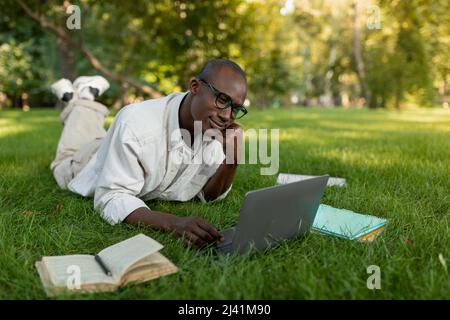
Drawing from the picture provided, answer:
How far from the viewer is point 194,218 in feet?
7.29

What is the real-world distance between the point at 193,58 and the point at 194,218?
9382mm

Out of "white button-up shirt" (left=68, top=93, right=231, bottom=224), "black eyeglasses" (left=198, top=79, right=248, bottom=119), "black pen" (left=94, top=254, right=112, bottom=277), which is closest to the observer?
"black pen" (left=94, top=254, right=112, bottom=277)

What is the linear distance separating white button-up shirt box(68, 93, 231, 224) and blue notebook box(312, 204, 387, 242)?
0.84 metres

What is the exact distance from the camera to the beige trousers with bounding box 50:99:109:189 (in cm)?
362

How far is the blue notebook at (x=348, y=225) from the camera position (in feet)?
7.64

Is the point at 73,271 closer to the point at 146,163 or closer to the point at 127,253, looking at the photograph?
the point at 127,253

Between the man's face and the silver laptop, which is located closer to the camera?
the silver laptop

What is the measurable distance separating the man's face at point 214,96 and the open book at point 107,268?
35.4 inches

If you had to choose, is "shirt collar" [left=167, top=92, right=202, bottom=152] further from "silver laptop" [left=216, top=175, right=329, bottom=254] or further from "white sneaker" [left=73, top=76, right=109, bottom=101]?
"white sneaker" [left=73, top=76, right=109, bottom=101]

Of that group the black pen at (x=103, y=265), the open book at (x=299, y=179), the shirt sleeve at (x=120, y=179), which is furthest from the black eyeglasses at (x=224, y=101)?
the open book at (x=299, y=179)

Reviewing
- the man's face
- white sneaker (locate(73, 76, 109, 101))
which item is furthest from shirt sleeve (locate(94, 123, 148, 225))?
white sneaker (locate(73, 76, 109, 101))

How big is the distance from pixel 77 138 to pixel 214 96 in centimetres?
211

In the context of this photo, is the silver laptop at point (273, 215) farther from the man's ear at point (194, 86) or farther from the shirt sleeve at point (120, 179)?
the man's ear at point (194, 86)

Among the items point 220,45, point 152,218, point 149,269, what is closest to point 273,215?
point 149,269
